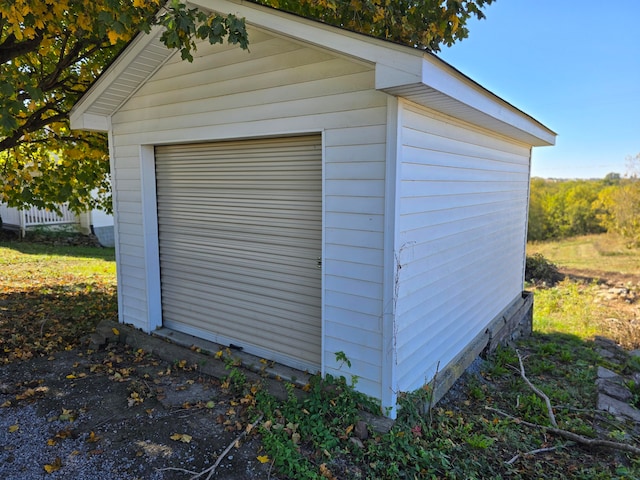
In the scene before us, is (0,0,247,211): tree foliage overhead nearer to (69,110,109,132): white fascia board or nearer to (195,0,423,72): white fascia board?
(69,110,109,132): white fascia board

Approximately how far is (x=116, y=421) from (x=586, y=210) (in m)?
28.4

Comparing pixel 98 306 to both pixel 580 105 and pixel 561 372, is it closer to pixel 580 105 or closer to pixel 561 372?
pixel 561 372

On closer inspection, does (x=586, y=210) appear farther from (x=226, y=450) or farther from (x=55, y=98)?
(x=226, y=450)

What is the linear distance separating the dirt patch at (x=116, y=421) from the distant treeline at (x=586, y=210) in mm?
21917

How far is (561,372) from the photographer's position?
5.39m

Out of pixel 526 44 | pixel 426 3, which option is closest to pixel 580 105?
pixel 526 44

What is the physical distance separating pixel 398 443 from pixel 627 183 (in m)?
22.4

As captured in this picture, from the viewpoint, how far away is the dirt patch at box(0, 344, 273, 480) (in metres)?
2.75

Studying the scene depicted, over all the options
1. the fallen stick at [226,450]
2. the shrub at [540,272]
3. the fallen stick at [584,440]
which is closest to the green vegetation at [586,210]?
the shrub at [540,272]

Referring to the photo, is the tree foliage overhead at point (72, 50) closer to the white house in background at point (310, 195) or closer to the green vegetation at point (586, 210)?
the white house in background at point (310, 195)

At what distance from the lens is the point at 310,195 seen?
A: 12.1ft

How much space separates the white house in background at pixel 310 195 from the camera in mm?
3117

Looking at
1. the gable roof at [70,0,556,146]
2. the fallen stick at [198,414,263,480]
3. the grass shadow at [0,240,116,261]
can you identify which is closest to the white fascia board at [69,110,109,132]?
the gable roof at [70,0,556,146]

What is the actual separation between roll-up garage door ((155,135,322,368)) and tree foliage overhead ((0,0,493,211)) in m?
1.21
